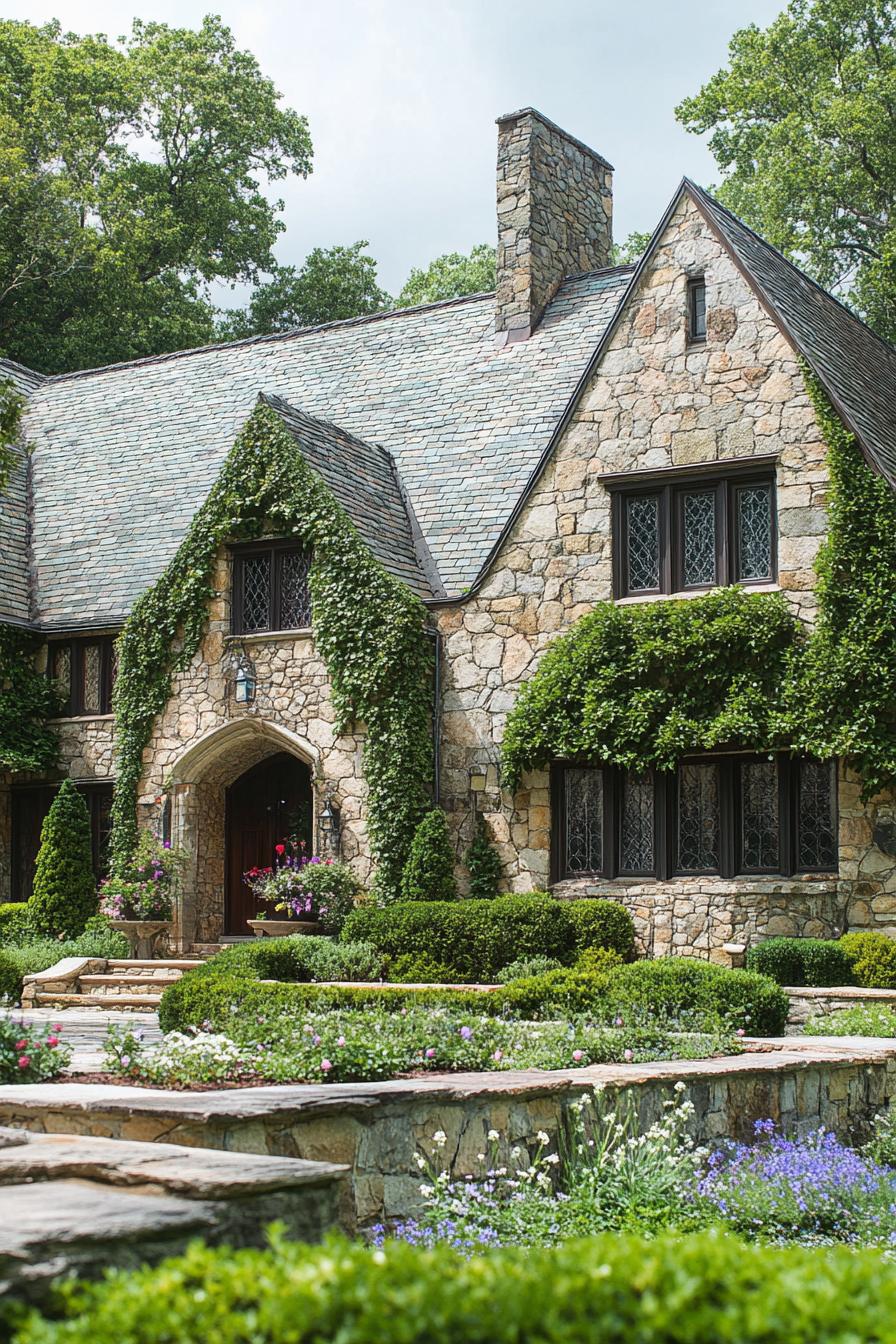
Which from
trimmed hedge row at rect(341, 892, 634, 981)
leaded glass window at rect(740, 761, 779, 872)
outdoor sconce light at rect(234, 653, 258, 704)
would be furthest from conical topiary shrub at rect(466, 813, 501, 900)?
outdoor sconce light at rect(234, 653, 258, 704)

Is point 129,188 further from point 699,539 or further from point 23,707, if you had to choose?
point 699,539

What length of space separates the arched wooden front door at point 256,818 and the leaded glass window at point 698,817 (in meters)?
5.75

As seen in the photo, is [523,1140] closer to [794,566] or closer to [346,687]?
[794,566]

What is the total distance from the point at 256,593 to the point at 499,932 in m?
6.31

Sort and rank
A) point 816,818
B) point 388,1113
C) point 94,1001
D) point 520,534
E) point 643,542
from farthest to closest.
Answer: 1. point 520,534
2. point 643,542
3. point 816,818
4. point 94,1001
5. point 388,1113

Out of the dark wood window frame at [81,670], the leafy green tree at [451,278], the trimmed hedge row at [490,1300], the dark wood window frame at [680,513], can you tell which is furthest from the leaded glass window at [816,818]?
the leafy green tree at [451,278]

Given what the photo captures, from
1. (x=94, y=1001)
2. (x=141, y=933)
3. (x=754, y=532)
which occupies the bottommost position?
(x=94, y=1001)

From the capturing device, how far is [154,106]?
3966 cm

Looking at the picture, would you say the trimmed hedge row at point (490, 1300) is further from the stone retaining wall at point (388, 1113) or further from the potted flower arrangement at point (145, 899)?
the potted flower arrangement at point (145, 899)

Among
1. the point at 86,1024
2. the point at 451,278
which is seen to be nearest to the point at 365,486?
the point at 86,1024

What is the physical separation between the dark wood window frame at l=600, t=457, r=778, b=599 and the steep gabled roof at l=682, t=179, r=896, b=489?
1.16m

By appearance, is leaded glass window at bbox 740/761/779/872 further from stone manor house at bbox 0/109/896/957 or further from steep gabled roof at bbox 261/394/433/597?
steep gabled roof at bbox 261/394/433/597

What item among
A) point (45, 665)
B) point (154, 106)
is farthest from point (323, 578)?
point (154, 106)

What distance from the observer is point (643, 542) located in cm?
1808
